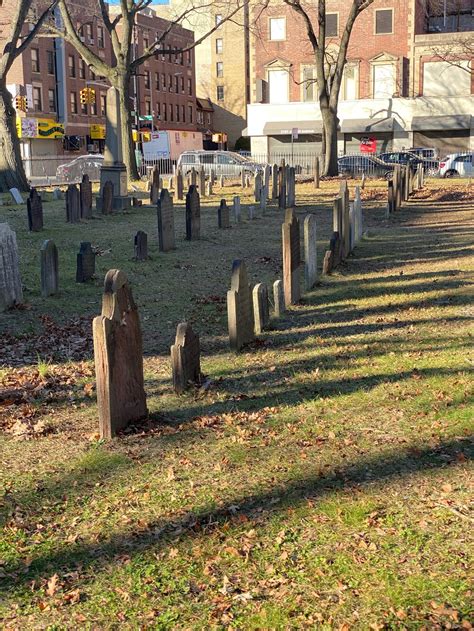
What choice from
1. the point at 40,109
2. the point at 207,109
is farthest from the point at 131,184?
the point at 207,109

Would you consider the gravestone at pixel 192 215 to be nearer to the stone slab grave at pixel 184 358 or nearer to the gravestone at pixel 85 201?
the gravestone at pixel 85 201

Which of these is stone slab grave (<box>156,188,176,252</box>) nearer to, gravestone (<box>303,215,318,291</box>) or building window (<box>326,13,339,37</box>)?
gravestone (<box>303,215,318,291</box>)

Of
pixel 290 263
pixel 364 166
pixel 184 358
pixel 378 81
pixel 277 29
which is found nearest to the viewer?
pixel 184 358

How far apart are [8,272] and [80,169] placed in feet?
114

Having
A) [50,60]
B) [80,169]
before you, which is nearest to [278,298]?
[80,169]

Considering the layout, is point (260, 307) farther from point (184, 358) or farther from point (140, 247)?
point (140, 247)

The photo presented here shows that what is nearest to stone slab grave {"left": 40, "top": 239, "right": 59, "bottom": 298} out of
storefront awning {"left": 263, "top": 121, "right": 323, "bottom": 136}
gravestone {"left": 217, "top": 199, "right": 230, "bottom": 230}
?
gravestone {"left": 217, "top": 199, "right": 230, "bottom": 230}

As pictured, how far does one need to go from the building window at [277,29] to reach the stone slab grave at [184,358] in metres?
56.1

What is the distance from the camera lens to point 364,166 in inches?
1652

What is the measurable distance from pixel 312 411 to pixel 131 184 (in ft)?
90.3

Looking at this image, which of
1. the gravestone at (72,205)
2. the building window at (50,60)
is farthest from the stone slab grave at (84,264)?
the building window at (50,60)

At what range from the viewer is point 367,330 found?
28.6 ft

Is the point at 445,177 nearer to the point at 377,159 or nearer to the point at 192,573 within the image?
the point at 377,159

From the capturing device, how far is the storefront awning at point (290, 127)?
184ft
